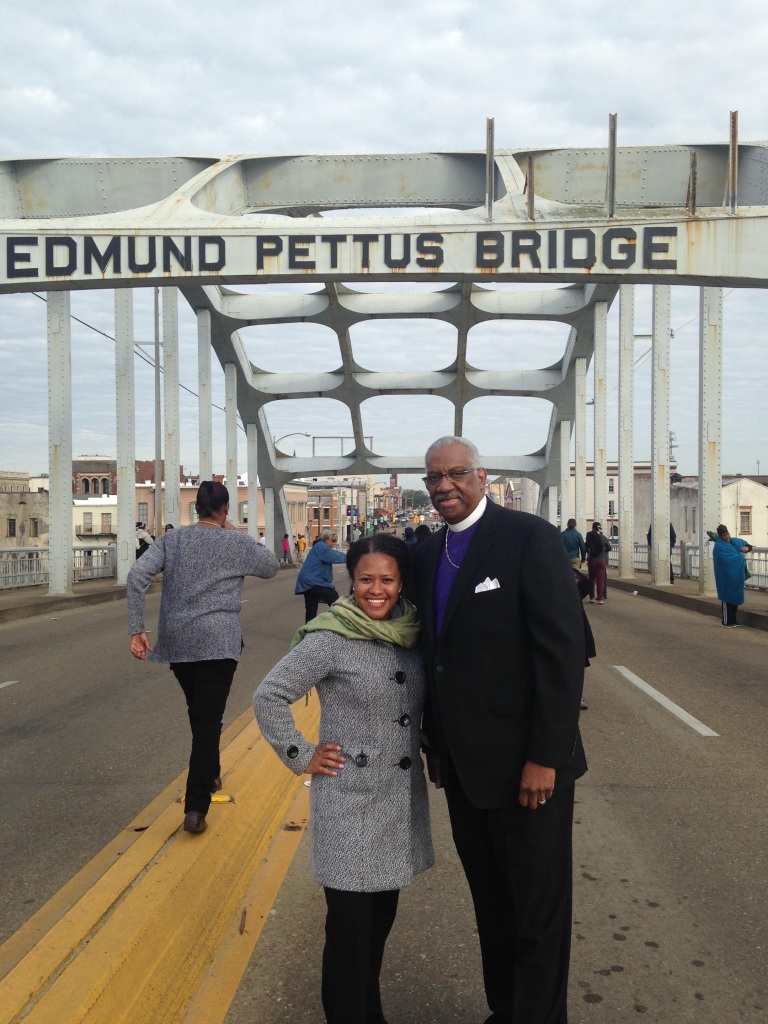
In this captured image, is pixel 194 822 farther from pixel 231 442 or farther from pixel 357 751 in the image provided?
pixel 231 442

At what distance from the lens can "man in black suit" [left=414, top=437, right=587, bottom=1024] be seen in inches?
105

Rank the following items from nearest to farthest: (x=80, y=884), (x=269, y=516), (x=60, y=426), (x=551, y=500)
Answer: (x=80, y=884) < (x=60, y=426) < (x=269, y=516) < (x=551, y=500)

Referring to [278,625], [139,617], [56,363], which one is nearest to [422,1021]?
[139,617]

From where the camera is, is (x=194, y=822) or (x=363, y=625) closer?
(x=363, y=625)

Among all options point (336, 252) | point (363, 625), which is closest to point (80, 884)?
point (363, 625)

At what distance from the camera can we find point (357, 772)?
276 centimetres

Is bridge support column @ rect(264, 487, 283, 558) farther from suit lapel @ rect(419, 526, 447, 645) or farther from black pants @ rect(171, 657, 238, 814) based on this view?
suit lapel @ rect(419, 526, 447, 645)

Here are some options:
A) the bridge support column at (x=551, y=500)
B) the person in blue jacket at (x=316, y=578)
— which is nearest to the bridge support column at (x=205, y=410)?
the person in blue jacket at (x=316, y=578)

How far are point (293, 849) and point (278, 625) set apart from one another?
11112 millimetres

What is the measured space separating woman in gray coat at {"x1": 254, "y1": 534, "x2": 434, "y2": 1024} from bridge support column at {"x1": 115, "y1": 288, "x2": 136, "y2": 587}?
21882 millimetres

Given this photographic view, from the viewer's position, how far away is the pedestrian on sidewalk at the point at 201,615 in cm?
449

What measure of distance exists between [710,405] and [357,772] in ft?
60.5

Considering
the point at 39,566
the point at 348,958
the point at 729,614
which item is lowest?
the point at 729,614

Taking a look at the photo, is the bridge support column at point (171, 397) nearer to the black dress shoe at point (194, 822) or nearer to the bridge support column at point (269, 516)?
the bridge support column at point (269, 516)
